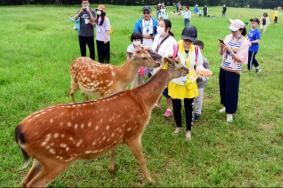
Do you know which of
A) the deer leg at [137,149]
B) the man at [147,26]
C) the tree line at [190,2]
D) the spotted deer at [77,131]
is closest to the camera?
the spotted deer at [77,131]

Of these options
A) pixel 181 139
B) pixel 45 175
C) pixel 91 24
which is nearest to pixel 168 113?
pixel 181 139

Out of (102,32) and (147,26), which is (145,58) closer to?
(147,26)

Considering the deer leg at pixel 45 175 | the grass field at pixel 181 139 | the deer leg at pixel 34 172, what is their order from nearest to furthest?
the deer leg at pixel 45 175 → the deer leg at pixel 34 172 → the grass field at pixel 181 139

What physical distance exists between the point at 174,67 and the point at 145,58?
4.02 feet

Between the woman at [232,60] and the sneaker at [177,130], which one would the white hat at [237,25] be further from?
the sneaker at [177,130]

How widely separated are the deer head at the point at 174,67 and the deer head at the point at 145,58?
1.03m

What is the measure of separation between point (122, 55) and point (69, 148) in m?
8.71

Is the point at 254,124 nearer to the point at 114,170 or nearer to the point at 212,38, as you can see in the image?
the point at 114,170

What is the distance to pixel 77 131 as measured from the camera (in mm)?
4148

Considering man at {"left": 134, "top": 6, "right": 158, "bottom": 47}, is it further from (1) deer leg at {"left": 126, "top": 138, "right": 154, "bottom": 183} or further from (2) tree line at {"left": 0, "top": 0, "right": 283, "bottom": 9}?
(2) tree line at {"left": 0, "top": 0, "right": 283, "bottom": 9}

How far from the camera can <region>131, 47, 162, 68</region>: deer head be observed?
6707 mm

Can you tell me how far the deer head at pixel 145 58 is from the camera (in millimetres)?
6707

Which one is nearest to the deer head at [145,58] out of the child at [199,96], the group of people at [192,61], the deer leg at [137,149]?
the group of people at [192,61]

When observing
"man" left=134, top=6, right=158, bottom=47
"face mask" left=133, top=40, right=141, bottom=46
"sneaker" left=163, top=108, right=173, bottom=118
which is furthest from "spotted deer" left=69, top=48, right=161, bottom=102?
"man" left=134, top=6, right=158, bottom=47
